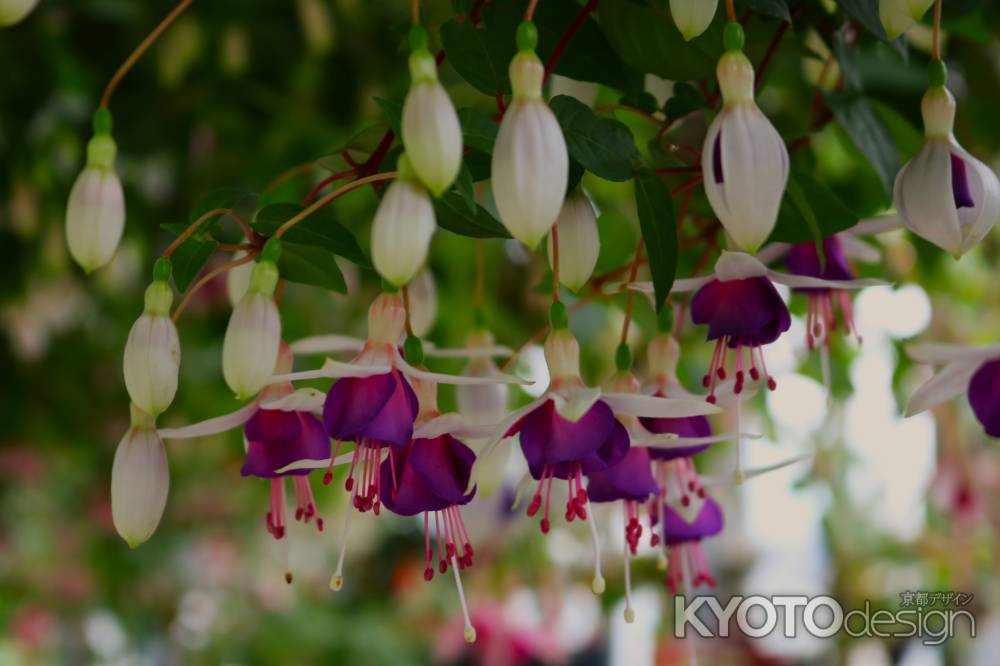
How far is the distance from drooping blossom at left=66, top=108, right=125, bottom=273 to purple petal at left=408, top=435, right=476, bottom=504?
0.58ft

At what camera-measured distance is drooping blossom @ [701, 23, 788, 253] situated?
0.43 m

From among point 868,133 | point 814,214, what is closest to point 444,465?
point 814,214

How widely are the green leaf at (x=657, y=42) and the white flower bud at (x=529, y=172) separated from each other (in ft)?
0.42

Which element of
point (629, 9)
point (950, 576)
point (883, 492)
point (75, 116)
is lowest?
point (950, 576)

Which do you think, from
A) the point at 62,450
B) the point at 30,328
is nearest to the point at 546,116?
the point at 30,328

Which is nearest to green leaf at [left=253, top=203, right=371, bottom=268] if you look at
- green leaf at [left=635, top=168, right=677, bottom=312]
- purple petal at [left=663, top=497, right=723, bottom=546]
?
green leaf at [left=635, top=168, right=677, bottom=312]

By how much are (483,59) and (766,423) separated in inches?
51.4

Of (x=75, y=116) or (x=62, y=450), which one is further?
(x=62, y=450)

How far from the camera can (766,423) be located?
1717 millimetres

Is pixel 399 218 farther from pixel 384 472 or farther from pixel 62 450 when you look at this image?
pixel 62 450

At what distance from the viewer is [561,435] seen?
0.48 metres

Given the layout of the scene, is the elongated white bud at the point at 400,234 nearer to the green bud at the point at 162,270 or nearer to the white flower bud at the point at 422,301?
the green bud at the point at 162,270

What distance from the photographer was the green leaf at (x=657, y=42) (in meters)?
0.53

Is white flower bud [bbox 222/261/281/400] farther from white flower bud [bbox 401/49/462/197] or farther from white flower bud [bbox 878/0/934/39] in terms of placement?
white flower bud [bbox 878/0/934/39]
